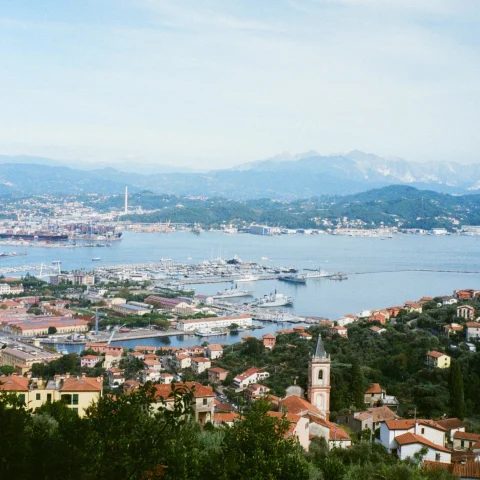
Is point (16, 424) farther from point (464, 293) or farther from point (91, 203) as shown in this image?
point (91, 203)

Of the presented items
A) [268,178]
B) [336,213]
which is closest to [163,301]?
[336,213]

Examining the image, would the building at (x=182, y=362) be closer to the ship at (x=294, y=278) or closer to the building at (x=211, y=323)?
the building at (x=211, y=323)

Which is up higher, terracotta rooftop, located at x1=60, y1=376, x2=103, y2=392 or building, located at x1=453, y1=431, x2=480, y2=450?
terracotta rooftop, located at x1=60, y1=376, x2=103, y2=392

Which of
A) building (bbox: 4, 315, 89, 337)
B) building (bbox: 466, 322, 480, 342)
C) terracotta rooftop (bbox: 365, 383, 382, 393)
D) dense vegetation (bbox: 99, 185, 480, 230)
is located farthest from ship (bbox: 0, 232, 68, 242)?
terracotta rooftop (bbox: 365, 383, 382, 393)

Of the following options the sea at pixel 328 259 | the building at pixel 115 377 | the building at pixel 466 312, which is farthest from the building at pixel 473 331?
the sea at pixel 328 259

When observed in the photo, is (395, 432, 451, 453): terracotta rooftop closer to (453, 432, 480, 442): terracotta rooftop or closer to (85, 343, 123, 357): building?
(453, 432, 480, 442): terracotta rooftop

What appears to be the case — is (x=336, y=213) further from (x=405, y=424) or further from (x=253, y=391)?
(x=405, y=424)
